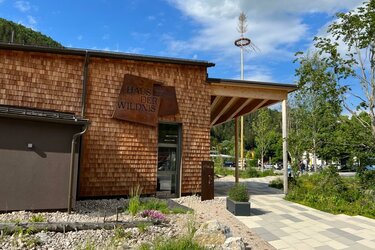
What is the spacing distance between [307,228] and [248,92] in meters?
6.03

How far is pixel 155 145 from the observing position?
1038cm

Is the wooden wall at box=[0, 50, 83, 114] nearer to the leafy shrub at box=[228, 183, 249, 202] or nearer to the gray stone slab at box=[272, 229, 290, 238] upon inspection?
the leafy shrub at box=[228, 183, 249, 202]

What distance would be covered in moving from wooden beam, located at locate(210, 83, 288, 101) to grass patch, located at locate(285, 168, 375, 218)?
3412 millimetres

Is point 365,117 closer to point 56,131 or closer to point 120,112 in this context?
point 120,112

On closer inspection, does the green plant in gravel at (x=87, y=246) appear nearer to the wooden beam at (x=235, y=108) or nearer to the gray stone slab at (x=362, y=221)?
the gray stone slab at (x=362, y=221)

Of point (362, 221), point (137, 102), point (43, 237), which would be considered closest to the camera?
point (43, 237)

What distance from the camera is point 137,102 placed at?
10.2 m

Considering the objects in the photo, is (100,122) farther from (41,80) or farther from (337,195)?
(337,195)

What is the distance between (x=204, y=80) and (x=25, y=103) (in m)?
6.05

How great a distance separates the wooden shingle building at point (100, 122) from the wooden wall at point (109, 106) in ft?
0.10

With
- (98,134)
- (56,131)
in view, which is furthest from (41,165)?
(98,134)

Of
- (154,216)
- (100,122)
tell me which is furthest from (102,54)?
(154,216)

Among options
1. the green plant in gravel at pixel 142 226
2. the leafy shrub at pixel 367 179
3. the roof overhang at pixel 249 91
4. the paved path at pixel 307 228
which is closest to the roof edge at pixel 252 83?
Answer: the roof overhang at pixel 249 91

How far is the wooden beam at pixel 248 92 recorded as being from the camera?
11398mm
